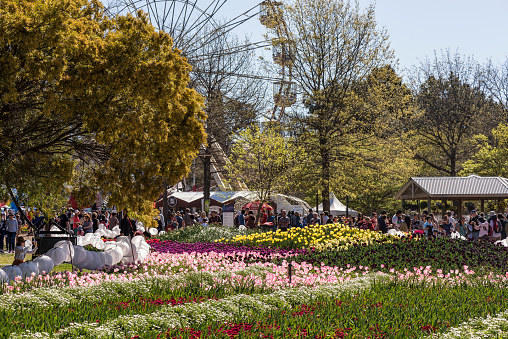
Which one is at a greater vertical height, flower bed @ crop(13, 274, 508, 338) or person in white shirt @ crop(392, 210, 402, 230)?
person in white shirt @ crop(392, 210, 402, 230)

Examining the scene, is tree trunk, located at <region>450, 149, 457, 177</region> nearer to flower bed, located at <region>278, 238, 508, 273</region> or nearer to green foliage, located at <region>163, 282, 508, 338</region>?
flower bed, located at <region>278, 238, 508, 273</region>

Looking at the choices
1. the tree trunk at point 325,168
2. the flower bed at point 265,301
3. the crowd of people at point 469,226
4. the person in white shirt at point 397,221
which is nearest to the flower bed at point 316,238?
the crowd of people at point 469,226

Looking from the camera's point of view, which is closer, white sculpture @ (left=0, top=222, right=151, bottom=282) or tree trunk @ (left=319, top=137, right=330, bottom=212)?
white sculpture @ (left=0, top=222, right=151, bottom=282)

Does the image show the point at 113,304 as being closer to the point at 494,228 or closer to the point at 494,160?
the point at 494,228

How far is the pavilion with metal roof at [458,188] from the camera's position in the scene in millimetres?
29984

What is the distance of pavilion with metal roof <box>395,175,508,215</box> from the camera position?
30.0m

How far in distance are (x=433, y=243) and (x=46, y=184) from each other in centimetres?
1021

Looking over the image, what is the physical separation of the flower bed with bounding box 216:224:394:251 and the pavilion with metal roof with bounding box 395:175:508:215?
35.7 feet

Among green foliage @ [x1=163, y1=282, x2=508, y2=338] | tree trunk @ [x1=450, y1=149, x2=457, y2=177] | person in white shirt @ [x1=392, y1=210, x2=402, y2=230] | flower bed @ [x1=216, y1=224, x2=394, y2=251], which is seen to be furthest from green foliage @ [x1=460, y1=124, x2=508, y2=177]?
green foliage @ [x1=163, y1=282, x2=508, y2=338]

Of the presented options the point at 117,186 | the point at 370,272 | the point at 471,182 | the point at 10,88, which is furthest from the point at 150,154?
the point at 471,182

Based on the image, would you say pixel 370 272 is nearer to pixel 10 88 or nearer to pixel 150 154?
pixel 150 154

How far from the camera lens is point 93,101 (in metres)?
11.3

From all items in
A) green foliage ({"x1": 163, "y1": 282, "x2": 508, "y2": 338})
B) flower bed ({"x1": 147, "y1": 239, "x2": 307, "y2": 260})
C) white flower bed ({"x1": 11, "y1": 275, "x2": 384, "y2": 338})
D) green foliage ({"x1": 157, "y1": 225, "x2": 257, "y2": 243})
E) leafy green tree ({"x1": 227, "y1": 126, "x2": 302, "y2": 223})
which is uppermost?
leafy green tree ({"x1": 227, "y1": 126, "x2": 302, "y2": 223})

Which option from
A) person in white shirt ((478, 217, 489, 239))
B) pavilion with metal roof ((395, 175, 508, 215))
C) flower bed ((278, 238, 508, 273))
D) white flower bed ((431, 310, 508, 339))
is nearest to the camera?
white flower bed ((431, 310, 508, 339))
